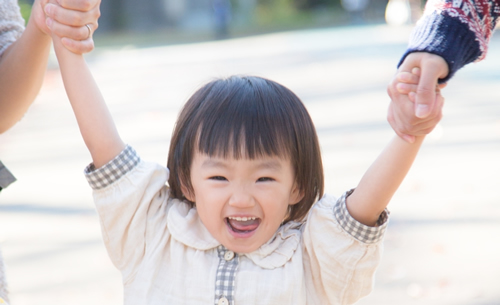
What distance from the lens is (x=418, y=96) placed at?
1.50 meters

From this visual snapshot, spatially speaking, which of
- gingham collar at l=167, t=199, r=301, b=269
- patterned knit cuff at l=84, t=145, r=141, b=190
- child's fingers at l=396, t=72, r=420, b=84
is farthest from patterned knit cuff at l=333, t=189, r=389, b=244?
patterned knit cuff at l=84, t=145, r=141, b=190

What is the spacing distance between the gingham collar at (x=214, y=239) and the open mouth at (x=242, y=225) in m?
0.06

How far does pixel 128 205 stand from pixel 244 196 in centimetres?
31

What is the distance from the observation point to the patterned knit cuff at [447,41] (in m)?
1.53

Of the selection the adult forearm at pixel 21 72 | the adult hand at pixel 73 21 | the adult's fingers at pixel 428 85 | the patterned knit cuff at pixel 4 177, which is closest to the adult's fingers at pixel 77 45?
the adult hand at pixel 73 21

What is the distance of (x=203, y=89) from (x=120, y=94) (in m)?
9.11

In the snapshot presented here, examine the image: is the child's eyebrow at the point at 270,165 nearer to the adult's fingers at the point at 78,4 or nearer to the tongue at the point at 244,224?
the tongue at the point at 244,224

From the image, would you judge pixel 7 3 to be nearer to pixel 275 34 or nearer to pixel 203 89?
pixel 203 89

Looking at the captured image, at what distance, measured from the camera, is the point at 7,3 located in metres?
2.09

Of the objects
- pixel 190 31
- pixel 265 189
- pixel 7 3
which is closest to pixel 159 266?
pixel 265 189

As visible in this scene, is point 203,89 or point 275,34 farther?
point 275,34

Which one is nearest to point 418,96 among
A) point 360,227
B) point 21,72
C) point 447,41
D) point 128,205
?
point 447,41

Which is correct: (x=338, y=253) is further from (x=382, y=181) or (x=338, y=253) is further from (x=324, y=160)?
(x=324, y=160)

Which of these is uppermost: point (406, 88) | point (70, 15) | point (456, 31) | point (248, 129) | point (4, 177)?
point (70, 15)
